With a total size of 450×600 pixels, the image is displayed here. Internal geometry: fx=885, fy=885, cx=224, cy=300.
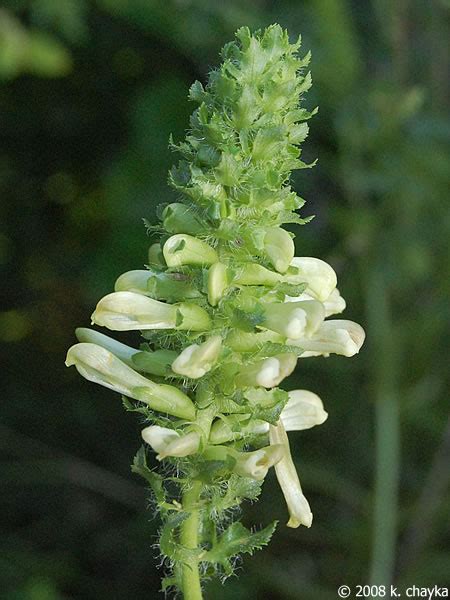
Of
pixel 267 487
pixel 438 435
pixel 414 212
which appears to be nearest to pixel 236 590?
pixel 267 487

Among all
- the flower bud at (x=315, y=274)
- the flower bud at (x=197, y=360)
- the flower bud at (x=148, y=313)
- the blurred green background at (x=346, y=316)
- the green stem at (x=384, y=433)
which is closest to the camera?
the flower bud at (x=197, y=360)

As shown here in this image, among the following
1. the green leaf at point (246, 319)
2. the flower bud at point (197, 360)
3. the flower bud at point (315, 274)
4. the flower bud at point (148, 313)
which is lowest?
the flower bud at point (197, 360)

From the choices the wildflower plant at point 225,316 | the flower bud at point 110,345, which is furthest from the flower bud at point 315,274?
the flower bud at point 110,345

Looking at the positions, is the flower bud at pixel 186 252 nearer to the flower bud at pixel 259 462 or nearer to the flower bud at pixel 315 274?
the flower bud at pixel 315 274

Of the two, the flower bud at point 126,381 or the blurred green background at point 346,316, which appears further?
the blurred green background at point 346,316

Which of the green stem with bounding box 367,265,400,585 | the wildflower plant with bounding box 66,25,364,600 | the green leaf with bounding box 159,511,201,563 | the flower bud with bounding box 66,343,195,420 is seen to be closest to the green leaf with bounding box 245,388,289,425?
the wildflower plant with bounding box 66,25,364,600

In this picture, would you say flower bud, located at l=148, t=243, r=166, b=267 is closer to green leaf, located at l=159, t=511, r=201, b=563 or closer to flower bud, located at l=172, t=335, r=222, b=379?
flower bud, located at l=172, t=335, r=222, b=379

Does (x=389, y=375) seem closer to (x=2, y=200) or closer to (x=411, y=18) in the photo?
(x=411, y=18)
